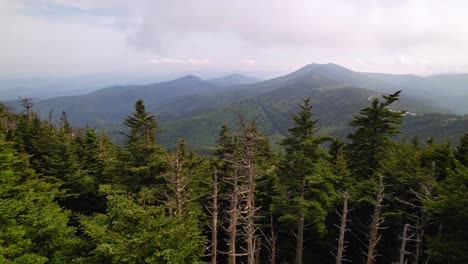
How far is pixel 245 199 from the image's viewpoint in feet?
54.2

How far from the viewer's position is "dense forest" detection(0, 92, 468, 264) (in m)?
14.4

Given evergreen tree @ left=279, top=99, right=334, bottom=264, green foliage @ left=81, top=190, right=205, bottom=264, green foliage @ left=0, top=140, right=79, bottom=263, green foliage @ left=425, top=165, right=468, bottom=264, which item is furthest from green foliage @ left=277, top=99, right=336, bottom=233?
green foliage @ left=0, top=140, right=79, bottom=263

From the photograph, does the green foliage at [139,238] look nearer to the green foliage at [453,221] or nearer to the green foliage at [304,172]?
the green foliage at [304,172]

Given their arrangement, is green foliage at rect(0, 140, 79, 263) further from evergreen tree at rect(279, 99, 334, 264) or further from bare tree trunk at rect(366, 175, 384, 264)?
bare tree trunk at rect(366, 175, 384, 264)

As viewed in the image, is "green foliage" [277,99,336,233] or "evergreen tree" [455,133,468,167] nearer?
"green foliage" [277,99,336,233]

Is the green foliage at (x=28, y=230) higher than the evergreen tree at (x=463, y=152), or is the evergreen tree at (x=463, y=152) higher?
the evergreen tree at (x=463, y=152)

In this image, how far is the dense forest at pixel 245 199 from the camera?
14.4 metres

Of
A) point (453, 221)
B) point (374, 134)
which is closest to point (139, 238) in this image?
point (453, 221)

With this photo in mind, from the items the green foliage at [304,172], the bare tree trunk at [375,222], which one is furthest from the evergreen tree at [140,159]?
the bare tree trunk at [375,222]

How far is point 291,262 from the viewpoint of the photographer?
88.0 ft

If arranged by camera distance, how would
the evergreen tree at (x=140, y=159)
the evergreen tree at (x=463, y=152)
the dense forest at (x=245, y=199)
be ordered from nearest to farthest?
the dense forest at (x=245, y=199), the evergreen tree at (x=463, y=152), the evergreen tree at (x=140, y=159)

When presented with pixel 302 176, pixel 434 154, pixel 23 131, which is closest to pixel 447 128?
pixel 434 154

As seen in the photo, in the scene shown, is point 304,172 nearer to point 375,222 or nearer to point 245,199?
point 375,222

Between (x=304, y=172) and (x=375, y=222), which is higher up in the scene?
(x=304, y=172)
